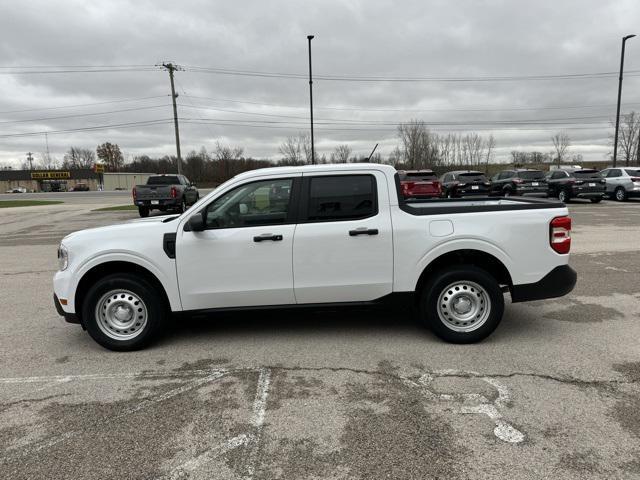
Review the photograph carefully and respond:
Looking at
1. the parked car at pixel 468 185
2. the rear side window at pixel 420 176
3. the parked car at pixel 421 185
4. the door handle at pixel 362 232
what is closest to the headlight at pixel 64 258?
the door handle at pixel 362 232

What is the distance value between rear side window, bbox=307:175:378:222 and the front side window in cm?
26

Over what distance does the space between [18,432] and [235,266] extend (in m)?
2.11

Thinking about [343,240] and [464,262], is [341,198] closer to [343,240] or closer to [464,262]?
[343,240]

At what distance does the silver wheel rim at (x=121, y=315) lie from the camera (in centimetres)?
467

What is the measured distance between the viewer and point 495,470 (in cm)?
272

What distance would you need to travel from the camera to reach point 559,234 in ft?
15.2

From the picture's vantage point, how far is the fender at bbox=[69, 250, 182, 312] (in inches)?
180

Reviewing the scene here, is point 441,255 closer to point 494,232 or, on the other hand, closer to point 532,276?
point 494,232

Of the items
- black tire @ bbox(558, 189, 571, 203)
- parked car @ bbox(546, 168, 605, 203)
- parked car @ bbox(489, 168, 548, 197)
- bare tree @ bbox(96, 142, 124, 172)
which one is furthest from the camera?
bare tree @ bbox(96, 142, 124, 172)

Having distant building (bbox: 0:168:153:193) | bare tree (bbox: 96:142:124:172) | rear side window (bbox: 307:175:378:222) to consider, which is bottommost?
rear side window (bbox: 307:175:378:222)

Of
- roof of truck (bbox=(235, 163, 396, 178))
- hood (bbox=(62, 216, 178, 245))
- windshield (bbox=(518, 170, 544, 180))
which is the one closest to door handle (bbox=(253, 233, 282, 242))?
roof of truck (bbox=(235, 163, 396, 178))

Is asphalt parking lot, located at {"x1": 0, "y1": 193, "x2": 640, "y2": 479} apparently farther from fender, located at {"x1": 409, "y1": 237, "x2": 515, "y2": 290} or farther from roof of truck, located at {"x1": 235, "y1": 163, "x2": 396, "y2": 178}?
roof of truck, located at {"x1": 235, "y1": 163, "x2": 396, "y2": 178}

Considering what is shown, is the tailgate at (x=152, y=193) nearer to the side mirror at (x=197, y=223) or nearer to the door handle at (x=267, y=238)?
the side mirror at (x=197, y=223)

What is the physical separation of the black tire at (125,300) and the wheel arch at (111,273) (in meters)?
0.06
